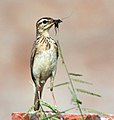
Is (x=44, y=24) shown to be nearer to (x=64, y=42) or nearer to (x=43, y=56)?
(x=43, y=56)

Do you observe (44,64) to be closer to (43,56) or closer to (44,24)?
(43,56)

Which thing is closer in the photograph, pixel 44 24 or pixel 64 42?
pixel 44 24

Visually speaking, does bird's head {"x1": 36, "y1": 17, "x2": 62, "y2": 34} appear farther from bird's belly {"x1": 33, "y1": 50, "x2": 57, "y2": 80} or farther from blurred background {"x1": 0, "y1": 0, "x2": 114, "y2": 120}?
blurred background {"x1": 0, "y1": 0, "x2": 114, "y2": 120}

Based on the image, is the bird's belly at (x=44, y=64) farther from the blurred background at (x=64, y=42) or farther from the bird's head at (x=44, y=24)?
the blurred background at (x=64, y=42)

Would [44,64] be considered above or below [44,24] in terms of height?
below

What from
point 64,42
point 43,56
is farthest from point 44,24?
point 64,42

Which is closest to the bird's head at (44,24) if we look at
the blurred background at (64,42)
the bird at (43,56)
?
the bird at (43,56)

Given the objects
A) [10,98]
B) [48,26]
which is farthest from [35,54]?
[10,98]
